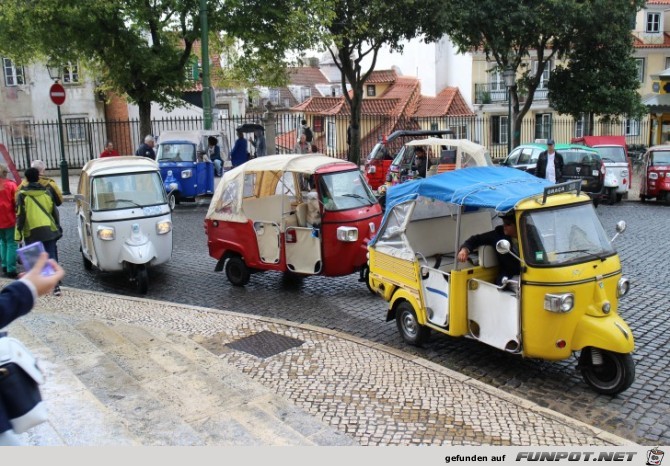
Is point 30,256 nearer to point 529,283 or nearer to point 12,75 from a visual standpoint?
point 529,283

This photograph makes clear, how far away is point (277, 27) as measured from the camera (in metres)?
20.6

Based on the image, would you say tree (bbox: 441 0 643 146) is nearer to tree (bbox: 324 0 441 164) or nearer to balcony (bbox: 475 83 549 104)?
tree (bbox: 324 0 441 164)

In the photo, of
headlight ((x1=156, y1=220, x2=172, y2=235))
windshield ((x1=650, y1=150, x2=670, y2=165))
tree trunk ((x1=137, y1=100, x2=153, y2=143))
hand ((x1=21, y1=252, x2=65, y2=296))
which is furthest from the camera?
tree trunk ((x1=137, y1=100, x2=153, y2=143))

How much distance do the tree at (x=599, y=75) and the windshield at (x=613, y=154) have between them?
5252mm

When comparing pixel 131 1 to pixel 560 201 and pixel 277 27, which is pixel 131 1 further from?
pixel 560 201

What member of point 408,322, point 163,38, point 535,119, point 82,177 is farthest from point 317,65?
point 408,322

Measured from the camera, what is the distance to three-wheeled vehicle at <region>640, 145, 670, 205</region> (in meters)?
18.0

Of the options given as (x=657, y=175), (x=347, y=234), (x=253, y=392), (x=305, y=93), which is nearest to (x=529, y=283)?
(x=253, y=392)

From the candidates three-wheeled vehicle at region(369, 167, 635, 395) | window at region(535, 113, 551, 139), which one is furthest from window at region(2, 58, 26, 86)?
three-wheeled vehicle at region(369, 167, 635, 395)

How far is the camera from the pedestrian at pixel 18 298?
3.49 meters

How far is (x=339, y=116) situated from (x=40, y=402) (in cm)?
2914

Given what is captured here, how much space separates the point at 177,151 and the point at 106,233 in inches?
373

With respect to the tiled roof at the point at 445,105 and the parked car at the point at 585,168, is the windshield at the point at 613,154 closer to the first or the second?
the parked car at the point at 585,168

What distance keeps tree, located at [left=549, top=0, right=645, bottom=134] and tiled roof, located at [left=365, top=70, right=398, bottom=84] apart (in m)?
18.6
